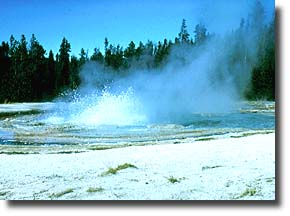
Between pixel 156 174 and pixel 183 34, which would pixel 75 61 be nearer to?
pixel 183 34

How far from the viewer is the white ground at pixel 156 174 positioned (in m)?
2.29

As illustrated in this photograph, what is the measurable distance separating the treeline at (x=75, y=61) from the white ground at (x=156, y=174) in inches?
17.5

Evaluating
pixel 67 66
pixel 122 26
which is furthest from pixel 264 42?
pixel 67 66

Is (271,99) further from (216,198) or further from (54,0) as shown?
(54,0)

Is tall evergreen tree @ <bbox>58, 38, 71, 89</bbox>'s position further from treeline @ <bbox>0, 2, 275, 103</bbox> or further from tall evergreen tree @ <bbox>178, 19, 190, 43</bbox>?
tall evergreen tree @ <bbox>178, 19, 190, 43</bbox>

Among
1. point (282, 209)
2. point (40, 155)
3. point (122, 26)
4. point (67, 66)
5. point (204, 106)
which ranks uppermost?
point (122, 26)

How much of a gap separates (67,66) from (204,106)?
1042 mm

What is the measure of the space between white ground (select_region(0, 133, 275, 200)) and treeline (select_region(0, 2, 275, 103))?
17.5 inches

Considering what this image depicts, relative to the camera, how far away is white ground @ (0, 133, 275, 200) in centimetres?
229

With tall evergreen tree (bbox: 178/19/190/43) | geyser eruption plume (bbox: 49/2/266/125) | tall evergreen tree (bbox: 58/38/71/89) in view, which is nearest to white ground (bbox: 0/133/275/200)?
geyser eruption plume (bbox: 49/2/266/125)

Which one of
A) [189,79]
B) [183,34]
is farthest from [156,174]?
[183,34]

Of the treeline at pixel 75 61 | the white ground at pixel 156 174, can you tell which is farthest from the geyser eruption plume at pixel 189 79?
the white ground at pixel 156 174

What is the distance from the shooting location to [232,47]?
111 inches

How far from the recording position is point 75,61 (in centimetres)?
279
